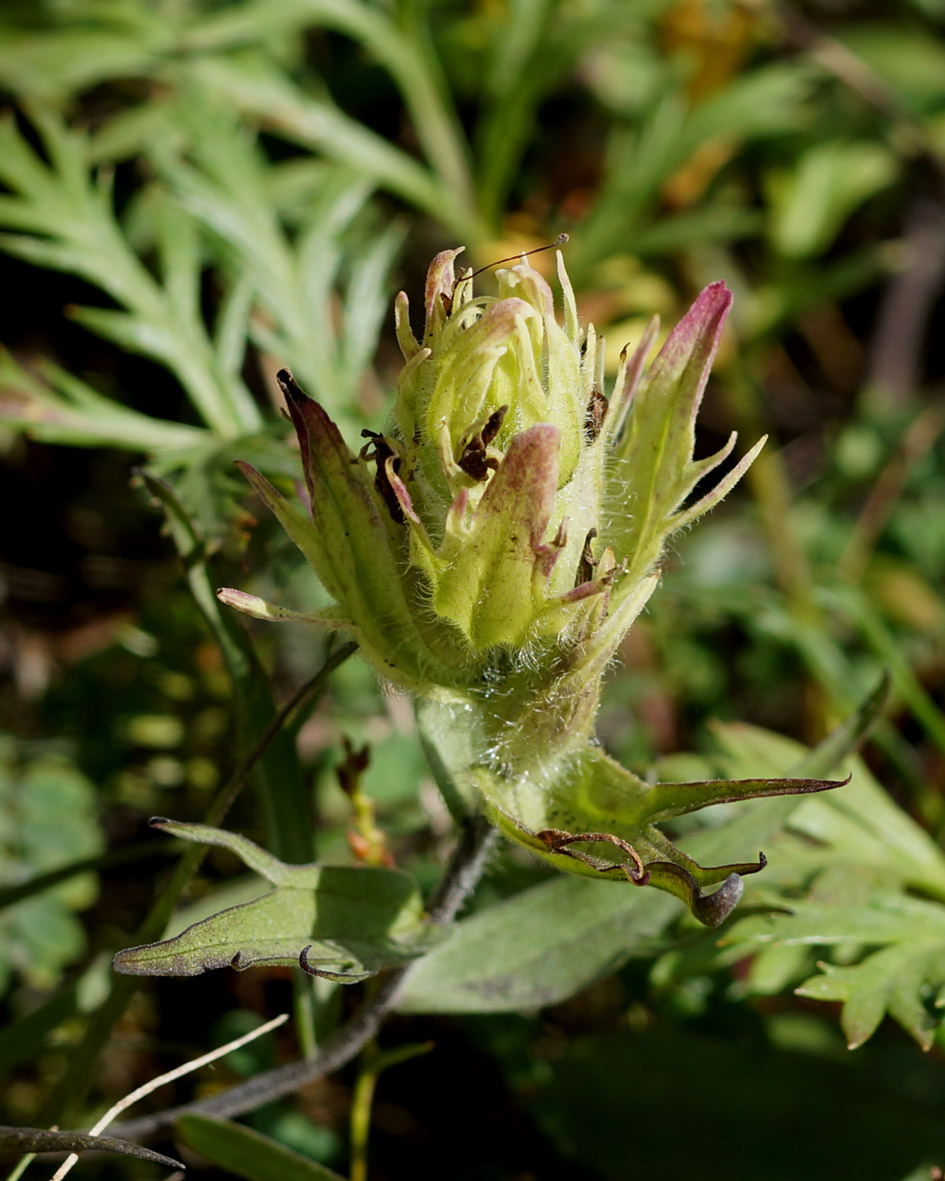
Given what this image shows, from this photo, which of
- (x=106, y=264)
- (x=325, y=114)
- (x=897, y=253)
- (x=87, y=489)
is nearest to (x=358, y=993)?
(x=106, y=264)

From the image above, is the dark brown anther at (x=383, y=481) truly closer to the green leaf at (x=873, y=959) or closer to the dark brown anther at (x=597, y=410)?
the dark brown anther at (x=597, y=410)

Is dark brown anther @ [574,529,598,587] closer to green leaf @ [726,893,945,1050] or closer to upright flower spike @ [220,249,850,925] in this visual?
upright flower spike @ [220,249,850,925]

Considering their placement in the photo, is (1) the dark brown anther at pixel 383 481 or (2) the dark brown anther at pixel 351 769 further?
(2) the dark brown anther at pixel 351 769

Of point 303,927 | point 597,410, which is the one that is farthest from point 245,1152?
point 597,410

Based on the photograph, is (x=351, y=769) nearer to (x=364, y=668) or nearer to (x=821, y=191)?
(x=364, y=668)

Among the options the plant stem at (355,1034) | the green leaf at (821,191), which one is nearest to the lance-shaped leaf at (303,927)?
the plant stem at (355,1034)

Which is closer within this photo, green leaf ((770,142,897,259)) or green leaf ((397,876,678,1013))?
green leaf ((397,876,678,1013))

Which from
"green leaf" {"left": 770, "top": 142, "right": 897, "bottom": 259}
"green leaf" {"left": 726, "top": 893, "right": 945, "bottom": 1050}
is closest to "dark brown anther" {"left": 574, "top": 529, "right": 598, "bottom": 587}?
"green leaf" {"left": 726, "top": 893, "right": 945, "bottom": 1050}
